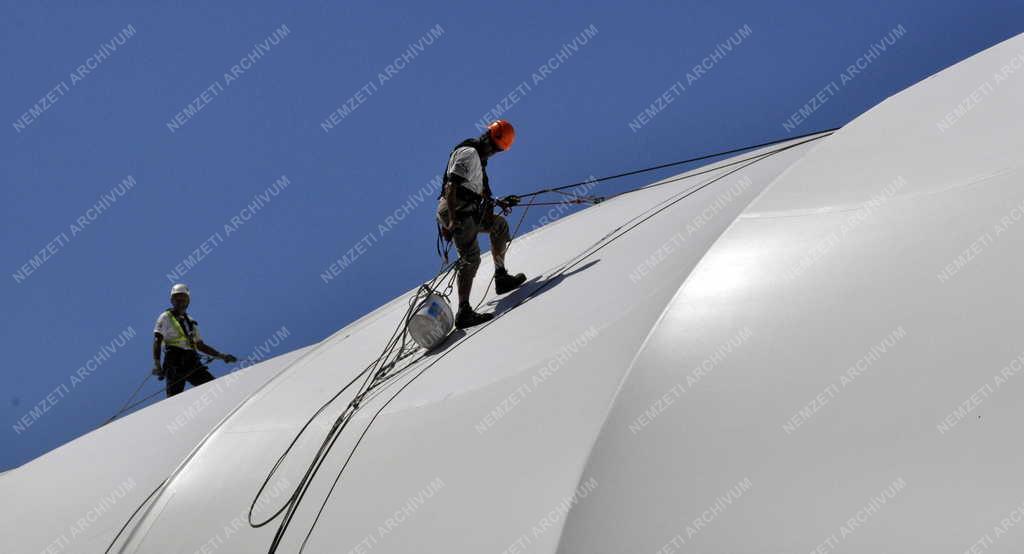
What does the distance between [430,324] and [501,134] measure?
2.33 metres

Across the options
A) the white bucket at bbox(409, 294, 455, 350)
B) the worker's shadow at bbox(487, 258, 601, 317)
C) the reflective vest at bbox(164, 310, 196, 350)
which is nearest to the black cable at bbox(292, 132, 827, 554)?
the worker's shadow at bbox(487, 258, 601, 317)

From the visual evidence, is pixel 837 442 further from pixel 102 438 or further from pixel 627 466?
pixel 102 438

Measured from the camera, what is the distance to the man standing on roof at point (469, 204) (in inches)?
397

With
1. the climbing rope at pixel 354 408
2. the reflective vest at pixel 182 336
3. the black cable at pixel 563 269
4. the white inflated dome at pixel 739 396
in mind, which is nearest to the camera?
the white inflated dome at pixel 739 396

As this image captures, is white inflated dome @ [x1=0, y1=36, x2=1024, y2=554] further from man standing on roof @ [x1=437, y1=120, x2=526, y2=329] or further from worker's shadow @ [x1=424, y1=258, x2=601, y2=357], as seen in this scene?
man standing on roof @ [x1=437, y1=120, x2=526, y2=329]

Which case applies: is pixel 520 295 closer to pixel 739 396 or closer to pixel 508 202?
pixel 508 202

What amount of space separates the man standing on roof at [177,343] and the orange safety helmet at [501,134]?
7451mm

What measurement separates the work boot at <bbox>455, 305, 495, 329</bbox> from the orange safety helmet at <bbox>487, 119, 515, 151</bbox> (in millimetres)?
1918

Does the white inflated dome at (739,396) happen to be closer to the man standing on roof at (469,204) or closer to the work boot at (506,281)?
the man standing on roof at (469,204)

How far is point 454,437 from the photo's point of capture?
25.7 feet

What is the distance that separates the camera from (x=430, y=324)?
1027cm

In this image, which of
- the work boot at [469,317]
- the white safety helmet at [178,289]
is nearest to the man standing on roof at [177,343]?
the white safety helmet at [178,289]

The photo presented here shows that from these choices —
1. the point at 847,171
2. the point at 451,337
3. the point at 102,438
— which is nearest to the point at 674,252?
the point at 847,171

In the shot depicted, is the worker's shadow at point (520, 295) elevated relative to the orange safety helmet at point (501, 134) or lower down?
lower down
